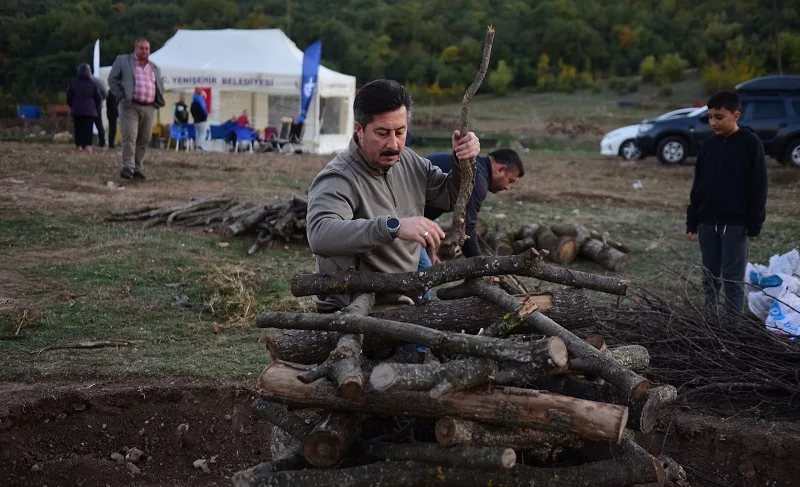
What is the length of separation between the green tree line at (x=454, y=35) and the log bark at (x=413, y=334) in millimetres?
35026

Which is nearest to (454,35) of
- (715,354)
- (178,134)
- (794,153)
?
(178,134)

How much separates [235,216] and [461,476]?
7273 millimetres

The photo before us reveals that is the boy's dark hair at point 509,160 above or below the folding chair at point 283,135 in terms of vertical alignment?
above

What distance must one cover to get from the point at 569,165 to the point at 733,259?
1352 cm

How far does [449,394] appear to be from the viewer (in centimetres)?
326

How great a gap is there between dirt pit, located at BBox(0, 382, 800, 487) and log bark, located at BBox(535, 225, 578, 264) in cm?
466

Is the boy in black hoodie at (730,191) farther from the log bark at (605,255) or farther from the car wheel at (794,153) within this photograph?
the car wheel at (794,153)

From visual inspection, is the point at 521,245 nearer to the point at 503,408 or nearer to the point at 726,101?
the point at 726,101

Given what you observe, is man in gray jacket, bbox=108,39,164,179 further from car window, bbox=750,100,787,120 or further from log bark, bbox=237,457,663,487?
car window, bbox=750,100,787,120

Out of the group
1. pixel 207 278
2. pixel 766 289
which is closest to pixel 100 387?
pixel 207 278

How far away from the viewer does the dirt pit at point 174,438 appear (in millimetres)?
4719

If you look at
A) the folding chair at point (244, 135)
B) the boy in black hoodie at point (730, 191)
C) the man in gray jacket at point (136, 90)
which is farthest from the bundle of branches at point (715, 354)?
the folding chair at point (244, 135)

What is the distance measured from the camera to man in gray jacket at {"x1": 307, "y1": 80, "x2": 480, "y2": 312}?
352 cm

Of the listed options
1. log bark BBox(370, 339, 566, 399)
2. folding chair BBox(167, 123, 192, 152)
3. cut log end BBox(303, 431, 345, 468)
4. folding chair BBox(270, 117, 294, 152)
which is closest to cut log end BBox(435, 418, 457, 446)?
log bark BBox(370, 339, 566, 399)
